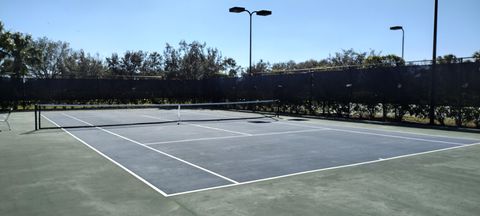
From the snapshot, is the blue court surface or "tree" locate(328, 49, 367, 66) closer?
the blue court surface

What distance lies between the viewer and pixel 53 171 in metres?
7.51

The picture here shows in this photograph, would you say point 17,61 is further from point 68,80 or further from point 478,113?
point 478,113

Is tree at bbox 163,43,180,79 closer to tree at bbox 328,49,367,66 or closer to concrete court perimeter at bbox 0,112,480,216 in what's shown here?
tree at bbox 328,49,367,66

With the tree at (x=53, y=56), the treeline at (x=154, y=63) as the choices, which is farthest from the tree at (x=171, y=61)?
the tree at (x=53, y=56)

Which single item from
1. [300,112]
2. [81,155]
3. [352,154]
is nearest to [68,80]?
[300,112]

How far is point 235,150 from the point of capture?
10031mm

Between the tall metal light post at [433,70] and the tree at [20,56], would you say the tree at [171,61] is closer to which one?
the tree at [20,56]

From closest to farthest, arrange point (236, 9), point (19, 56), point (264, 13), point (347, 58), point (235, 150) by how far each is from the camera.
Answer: point (235, 150)
point (236, 9)
point (264, 13)
point (19, 56)
point (347, 58)

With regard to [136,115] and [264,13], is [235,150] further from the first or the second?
[264,13]

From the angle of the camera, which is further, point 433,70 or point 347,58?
point 347,58

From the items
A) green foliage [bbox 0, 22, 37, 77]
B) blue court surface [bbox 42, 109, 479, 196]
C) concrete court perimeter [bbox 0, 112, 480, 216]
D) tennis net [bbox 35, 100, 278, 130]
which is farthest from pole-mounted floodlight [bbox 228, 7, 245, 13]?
green foliage [bbox 0, 22, 37, 77]

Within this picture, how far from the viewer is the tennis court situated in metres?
7.21

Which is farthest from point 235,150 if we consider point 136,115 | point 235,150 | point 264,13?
point 264,13

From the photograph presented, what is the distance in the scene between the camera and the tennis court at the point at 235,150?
7.21m
